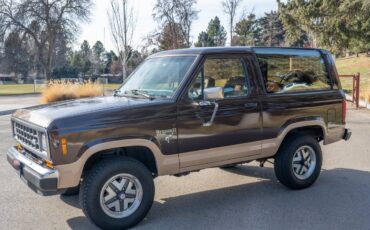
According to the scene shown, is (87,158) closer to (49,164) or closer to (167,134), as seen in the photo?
(49,164)

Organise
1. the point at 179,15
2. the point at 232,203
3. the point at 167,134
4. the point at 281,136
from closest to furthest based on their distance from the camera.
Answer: the point at 167,134 < the point at 232,203 < the point at 281,136 < the point at 179,15

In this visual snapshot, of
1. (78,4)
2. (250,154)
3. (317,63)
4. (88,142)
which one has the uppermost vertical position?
(78,4)

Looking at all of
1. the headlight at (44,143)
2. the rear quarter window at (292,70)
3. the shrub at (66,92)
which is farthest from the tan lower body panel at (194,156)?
the shrub at (66,92)

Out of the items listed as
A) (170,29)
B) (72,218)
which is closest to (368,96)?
(72,218)

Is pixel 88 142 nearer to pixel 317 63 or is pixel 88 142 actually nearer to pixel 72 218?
pixel 72 218

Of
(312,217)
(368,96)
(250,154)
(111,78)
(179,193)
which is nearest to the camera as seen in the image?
(312,217)

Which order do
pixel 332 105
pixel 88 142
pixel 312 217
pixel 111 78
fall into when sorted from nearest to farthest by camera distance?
pixel 88 142
pixel 312 217
pixel 332 105
pixel 111 78

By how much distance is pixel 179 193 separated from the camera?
5746 mm

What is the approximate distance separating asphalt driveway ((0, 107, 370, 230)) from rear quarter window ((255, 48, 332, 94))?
4.92 feet

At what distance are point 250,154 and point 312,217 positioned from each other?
1.11 m

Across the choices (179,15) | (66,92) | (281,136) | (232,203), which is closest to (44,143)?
(232,203)

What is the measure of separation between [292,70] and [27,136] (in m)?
3.69

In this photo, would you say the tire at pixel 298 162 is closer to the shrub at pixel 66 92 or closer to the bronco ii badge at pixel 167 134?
the bronco ii badge at pixel 167 134

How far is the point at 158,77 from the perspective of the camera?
17.0 ft
